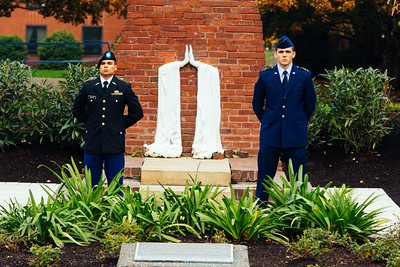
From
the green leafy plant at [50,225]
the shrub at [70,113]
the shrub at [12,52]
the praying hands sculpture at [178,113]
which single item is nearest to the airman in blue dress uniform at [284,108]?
the green leafy plant at [50,225]

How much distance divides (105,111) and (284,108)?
1722mm

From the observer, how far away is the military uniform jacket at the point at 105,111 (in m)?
6.09

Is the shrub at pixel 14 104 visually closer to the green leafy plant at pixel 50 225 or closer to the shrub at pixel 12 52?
the green leafy plant at pixel 50 225

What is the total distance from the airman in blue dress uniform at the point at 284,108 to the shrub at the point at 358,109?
10.6 feet

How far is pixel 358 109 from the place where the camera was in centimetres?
921

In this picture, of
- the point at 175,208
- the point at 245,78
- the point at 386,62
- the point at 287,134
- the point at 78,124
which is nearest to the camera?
the point at 175,208

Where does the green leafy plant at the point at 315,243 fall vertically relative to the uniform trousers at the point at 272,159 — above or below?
below

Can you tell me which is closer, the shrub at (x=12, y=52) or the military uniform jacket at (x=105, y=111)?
the military uniform jacket at (x=105, y=111)

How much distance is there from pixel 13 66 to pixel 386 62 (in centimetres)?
1251

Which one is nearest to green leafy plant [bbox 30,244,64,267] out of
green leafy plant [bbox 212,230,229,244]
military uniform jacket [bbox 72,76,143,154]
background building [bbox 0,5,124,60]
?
green leafy plant [bbox 212,230,229,244]

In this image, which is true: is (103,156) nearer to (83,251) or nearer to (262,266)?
(83,251)

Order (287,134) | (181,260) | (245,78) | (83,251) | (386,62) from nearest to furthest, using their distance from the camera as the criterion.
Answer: (181,260) < (83,251) < (287,134) < (245,78) < (386,62)

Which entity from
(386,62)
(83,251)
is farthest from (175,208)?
(386,62)

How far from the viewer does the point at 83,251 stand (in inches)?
180
